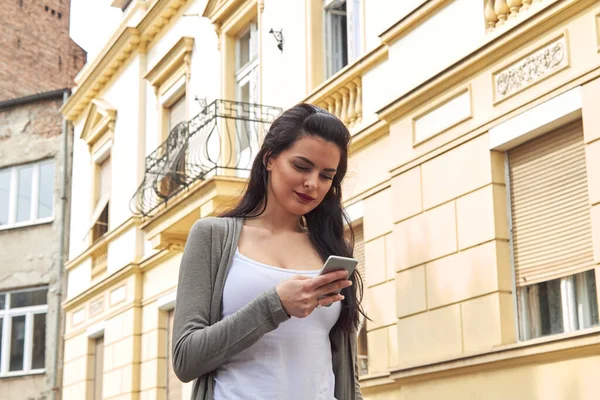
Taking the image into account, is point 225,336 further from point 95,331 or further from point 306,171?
point 95,331

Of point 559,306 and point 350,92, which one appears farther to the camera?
point 350,92

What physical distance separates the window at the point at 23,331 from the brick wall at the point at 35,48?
7808 mm

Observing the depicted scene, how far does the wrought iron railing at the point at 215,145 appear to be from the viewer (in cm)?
1387

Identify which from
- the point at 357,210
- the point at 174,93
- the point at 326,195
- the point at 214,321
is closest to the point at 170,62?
the point at 174,93

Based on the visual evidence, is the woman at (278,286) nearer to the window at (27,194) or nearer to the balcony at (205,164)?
the balcony at (205,164)

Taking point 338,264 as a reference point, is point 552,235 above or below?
above

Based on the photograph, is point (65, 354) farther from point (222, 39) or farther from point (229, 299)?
point (229, 299)

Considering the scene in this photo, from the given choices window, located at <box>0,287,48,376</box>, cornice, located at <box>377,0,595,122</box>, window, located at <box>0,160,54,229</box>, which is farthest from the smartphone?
window, located at <box>0,160,54,229</box>

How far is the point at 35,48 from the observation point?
31.2 m

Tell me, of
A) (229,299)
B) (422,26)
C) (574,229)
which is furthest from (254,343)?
(422,26)

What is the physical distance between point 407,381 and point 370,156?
2.66 metres

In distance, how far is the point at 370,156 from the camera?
11.4 metres

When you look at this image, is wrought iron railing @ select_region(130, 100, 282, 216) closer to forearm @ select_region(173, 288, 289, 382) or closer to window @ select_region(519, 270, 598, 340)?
window @ select_region(519, 270, 598, 340)

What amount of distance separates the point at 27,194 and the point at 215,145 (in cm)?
1143
